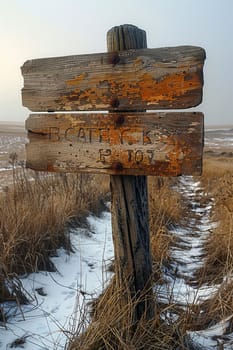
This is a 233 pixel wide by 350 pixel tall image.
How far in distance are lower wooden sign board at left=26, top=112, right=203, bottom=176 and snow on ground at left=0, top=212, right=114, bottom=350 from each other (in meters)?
0.77

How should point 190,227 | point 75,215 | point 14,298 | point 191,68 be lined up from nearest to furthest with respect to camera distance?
point 191,68 < point 14,298 < point 75,215 < point 190,227

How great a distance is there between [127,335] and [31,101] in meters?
1.43

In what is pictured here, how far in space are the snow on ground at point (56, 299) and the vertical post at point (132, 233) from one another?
23 centimetres

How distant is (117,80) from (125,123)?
0.75 ft

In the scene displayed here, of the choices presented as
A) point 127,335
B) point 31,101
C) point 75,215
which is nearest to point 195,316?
point 127,335

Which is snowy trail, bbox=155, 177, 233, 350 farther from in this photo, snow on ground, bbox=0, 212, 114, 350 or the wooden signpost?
snow on ground, bbox=0, 212, 114, 350

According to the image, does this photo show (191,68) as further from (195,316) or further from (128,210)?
(195,316)

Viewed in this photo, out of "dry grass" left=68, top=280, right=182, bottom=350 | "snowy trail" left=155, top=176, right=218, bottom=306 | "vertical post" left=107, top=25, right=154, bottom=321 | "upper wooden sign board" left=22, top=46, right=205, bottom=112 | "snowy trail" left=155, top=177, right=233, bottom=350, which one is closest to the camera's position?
"upper wooden sign board" left=22, top=46, right=205, bottom=112

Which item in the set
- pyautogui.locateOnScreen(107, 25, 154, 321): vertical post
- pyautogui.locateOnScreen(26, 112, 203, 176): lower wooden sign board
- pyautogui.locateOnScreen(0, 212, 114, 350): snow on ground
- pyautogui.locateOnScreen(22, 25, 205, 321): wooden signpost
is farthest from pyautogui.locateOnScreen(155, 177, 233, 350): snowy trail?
pyautogui.locateOnScreen(26, 112, 203, 176): lower wooden sign board

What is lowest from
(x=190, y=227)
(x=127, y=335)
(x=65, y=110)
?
(x=190, y=227)

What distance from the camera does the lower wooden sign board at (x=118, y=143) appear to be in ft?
6.02

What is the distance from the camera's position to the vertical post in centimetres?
216

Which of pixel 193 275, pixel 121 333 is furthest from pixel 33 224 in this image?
pixel 121 333

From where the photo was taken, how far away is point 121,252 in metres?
2.27
